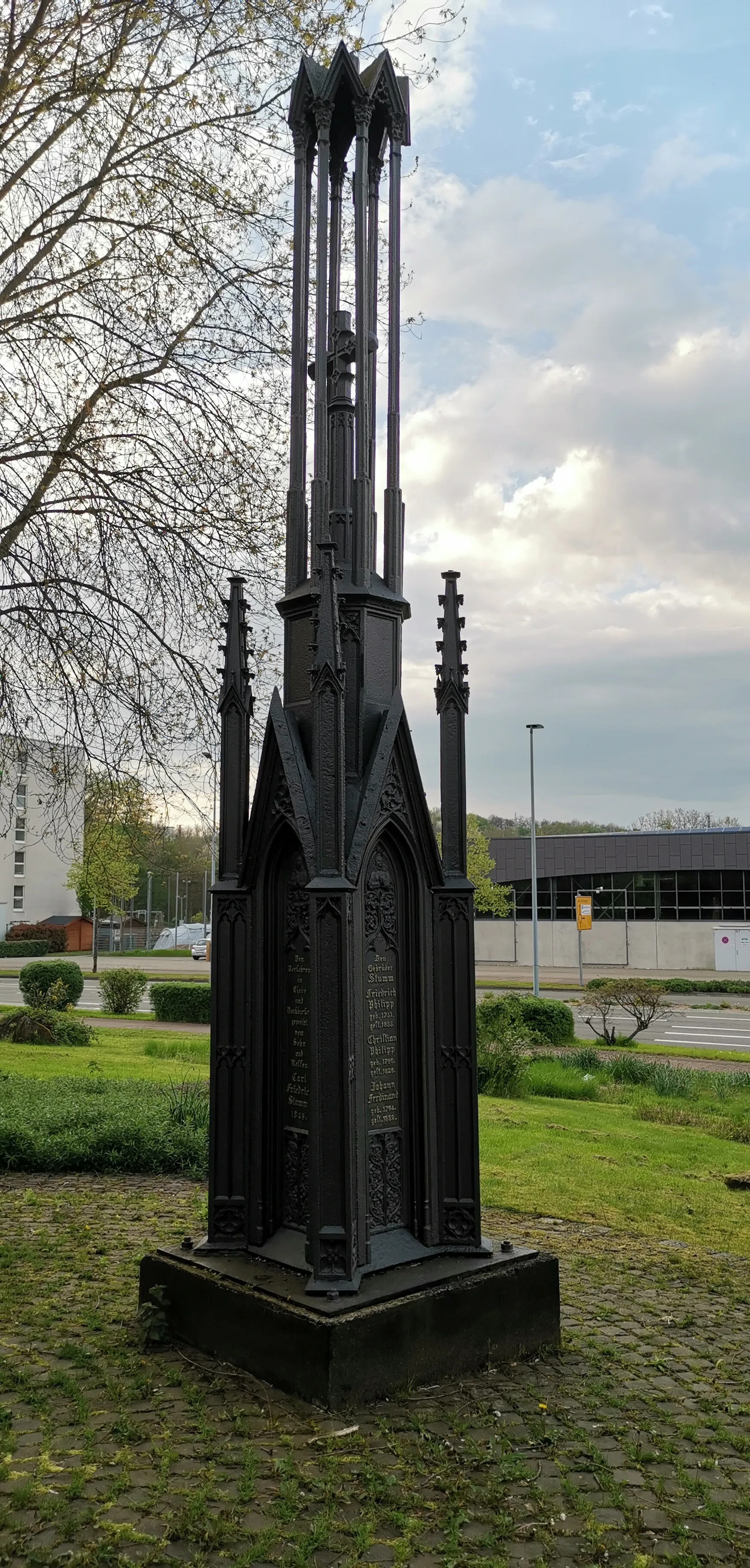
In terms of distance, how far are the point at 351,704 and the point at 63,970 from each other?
22008 millimetres

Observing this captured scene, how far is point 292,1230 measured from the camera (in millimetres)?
5352

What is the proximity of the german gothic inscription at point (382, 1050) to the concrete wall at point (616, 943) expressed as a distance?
146 ft

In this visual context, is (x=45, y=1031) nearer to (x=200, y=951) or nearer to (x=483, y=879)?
(x=483, y=879)

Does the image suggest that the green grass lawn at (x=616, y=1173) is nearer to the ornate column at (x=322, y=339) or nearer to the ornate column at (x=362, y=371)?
the ornate column at (x=362, y=371)

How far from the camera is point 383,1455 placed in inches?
158

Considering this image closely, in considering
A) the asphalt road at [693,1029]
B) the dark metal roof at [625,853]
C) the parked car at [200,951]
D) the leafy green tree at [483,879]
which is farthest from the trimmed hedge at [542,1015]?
the parked car at [200,951]

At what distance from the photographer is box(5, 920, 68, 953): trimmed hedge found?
204ft

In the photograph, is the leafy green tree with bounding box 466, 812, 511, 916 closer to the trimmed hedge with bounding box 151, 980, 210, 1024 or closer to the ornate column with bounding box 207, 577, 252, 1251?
the trimmed hedge with bounding box 151, 980, 210, 1024

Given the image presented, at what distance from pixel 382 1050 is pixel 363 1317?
52.8 inches

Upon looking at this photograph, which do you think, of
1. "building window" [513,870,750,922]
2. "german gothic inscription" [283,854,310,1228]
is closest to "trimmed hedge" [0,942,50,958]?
"building window" [513,870,750,922]

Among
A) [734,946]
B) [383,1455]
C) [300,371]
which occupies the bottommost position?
[734,946]

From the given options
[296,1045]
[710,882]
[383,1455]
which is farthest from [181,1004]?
[710,882]

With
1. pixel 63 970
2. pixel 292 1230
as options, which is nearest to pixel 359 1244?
pixel 292 1230

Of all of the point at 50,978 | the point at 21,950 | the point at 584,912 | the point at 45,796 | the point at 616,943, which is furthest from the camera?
the point at 21,950
